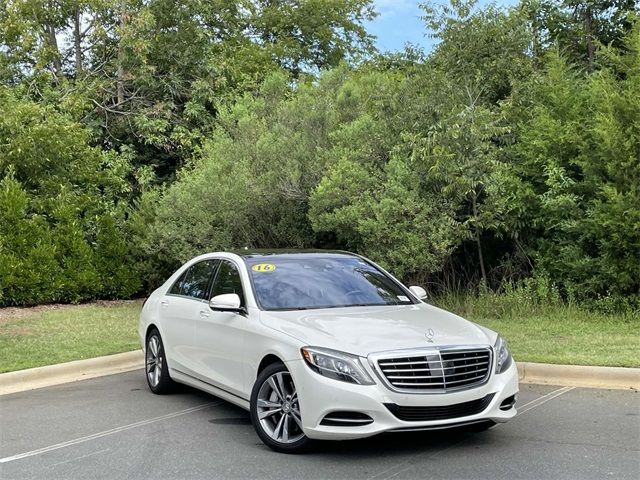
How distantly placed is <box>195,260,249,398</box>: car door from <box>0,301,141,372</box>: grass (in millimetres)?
3259

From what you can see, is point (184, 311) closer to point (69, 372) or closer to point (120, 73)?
point (69, 372)

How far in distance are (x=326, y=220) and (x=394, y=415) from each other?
25.7ft

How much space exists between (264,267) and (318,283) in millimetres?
544

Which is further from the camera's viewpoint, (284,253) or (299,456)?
(284,253)

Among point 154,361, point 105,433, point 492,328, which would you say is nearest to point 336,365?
point 105,433

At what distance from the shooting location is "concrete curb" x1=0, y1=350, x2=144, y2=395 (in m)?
8.35

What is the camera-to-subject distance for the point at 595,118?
39.1ft

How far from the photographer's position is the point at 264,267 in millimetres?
6734

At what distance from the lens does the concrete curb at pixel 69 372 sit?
27.4ft

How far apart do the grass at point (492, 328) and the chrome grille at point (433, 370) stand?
3.18 metres

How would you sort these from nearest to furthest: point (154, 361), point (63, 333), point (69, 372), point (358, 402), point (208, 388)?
point (358, 402), point (208, 388), point (154, 361), point (69, 372), point (63, 333)

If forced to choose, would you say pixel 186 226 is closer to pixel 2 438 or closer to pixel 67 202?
pixel 67 202

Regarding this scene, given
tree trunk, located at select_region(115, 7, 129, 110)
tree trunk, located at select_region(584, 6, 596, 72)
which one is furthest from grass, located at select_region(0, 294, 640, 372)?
tree trunk, located at select_region(584, 6, 596, 72)

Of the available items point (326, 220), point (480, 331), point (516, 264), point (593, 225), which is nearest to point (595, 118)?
point (593, 225)
